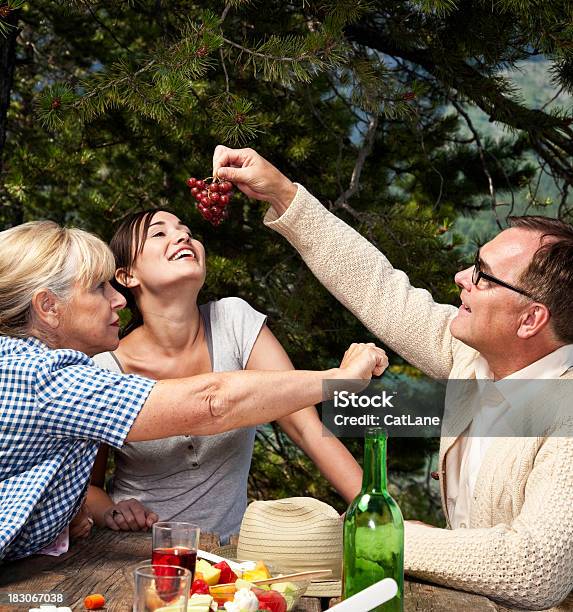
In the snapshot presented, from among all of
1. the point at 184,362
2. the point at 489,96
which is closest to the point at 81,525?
the point at 184,362

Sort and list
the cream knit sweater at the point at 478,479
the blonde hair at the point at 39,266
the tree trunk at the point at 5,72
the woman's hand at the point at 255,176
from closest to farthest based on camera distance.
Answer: the cream knit sweater at the point at 478,479
the blonde hair at the point at 39,266
the woman's hand at the point at 255,176
the tree trunk at the point at 5,72

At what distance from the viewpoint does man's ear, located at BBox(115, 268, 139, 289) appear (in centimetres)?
272

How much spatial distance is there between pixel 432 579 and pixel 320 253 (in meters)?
Answer: 1.03

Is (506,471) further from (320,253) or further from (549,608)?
(320,253)

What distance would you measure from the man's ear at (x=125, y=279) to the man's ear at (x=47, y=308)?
677mm

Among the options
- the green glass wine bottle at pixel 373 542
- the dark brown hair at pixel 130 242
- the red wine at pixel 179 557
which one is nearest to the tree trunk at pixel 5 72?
the dark brown hair at pixel 130 242

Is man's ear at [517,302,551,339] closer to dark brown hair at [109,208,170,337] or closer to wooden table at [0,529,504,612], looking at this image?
wooden table at [0,529,504,612]

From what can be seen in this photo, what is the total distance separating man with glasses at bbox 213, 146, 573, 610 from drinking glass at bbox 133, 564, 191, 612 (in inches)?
23.0

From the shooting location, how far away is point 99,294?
7.01ft

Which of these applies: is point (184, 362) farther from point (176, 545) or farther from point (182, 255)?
point (176, 545)

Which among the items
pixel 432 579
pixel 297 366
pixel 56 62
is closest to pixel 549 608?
pixel 432 579

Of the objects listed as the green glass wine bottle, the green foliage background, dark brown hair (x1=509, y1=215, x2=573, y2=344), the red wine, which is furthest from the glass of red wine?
the green foliage background

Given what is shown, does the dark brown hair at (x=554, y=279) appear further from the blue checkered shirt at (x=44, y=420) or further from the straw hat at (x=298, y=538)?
the blue checkered shirt at (x=44, y=420)

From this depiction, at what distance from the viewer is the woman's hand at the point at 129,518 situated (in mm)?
2309
